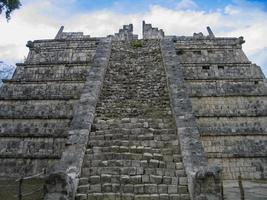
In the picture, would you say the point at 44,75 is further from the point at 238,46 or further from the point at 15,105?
the point at 238,46

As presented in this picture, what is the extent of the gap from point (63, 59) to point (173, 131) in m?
6.80

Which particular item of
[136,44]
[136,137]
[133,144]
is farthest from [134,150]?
→ [136,44]

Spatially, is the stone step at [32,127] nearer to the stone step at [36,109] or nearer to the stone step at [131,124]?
the stone step at [36,109]

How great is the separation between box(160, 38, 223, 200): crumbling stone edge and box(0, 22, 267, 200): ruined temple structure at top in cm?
2

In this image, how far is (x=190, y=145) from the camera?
810cm

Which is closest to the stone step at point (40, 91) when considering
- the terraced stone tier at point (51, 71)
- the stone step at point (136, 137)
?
the terraced stone tier at point (51, 71)

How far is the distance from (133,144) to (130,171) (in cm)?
104

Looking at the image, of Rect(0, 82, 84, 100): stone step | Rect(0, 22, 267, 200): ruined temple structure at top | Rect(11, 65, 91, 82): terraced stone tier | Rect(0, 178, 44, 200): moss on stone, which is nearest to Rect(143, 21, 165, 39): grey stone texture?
Rect(0, 22, 267, 200): ruined temple structure at top

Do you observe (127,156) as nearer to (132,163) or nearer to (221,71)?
(132,163)

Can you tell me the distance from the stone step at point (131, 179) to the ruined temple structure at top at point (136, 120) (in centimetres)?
2

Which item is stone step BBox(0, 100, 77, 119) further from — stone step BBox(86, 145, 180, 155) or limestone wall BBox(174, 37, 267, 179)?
limestone wall BBox(174, 37, 267, 179)

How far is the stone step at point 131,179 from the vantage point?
7.31 metres

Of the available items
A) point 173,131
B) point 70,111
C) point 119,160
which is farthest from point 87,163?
point 70,111

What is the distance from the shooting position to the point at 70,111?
10883mm
